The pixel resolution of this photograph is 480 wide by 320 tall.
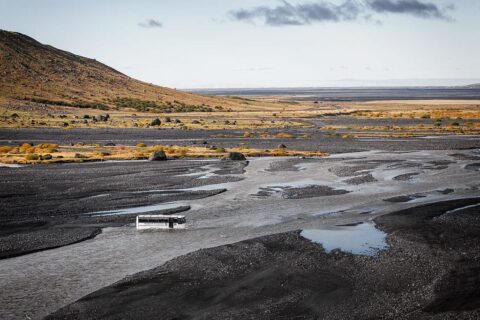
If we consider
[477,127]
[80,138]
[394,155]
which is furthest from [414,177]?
[477,127]

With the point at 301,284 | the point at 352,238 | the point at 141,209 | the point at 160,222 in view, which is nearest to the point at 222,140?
the point at 141,209

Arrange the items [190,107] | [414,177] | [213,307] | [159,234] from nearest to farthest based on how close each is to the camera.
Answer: [213,307] → [159,234] → [414,177] → [190,107]

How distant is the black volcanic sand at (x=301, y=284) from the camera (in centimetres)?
2309

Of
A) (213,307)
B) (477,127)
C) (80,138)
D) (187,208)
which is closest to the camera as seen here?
(213,307)

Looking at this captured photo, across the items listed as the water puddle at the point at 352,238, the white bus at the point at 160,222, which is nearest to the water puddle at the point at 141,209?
the white bus at the point at 160,222

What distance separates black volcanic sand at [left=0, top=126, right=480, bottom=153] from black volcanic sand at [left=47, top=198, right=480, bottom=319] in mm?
54164

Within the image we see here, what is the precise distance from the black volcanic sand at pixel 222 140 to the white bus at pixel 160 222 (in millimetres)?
50475

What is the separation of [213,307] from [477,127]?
11455cm

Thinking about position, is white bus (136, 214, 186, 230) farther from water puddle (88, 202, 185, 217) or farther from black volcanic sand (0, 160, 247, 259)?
water puddle (88, 202, 185, 217)

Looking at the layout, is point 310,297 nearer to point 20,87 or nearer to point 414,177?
point 414,177

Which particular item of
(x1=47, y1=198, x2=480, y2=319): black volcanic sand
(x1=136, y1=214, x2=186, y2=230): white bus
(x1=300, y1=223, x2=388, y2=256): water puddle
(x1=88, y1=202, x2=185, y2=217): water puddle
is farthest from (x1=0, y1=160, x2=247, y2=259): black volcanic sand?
(x1=300, y1=223, x2=388, y2=256): water puddle

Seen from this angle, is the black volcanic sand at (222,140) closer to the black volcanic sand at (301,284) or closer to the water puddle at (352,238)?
the water puddle at (352,238)

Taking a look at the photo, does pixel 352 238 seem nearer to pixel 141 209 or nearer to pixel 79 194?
pixel 141 209

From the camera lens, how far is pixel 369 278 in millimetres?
27312
